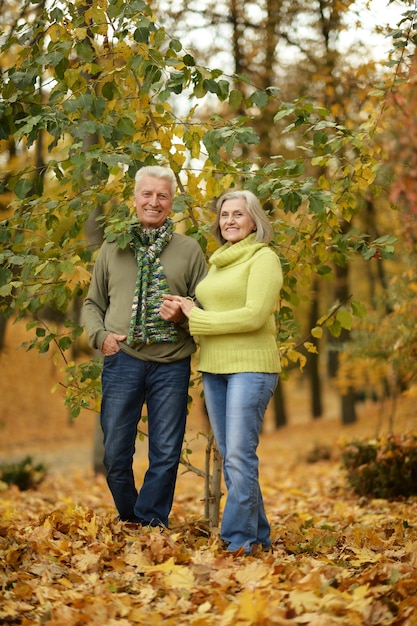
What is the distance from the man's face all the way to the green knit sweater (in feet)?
1.51

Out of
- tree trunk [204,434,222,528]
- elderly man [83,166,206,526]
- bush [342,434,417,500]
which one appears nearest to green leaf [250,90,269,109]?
elderly man [83,166,206,526]

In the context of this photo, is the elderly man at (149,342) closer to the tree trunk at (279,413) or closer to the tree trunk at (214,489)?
the tree trunk at (214,489)

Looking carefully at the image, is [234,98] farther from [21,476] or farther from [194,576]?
[21,476]

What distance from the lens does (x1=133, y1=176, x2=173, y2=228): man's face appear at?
4.18 metres

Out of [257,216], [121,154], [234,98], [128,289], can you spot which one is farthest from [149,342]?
[234,98]

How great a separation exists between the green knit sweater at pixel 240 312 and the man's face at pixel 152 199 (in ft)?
1.51

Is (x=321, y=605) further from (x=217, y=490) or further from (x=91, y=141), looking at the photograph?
(x=91, y=141)

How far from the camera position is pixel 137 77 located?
4.63 metres

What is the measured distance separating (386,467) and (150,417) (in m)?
3.93

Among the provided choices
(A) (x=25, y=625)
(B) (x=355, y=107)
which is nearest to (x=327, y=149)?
(A) (x=25, y=625)

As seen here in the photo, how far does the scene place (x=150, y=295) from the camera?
13.8 feet

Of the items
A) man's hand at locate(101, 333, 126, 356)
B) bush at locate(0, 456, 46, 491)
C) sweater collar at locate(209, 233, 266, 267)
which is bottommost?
bush at locate(0, 456, 46, 491)

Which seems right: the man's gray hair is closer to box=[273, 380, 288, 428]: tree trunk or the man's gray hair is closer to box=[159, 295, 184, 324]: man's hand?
box=[159, 295, 184, 324]: man's hand

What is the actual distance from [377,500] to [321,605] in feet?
14.4
